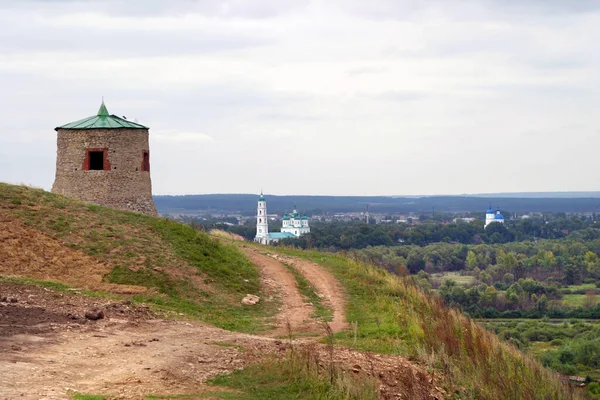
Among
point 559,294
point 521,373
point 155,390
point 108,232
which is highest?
point 108,232

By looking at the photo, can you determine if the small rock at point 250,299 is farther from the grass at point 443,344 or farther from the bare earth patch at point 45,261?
the bare earth patch at point 45,261

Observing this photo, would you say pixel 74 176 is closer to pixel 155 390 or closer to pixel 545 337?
pixel 155 390

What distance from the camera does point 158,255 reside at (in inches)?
716

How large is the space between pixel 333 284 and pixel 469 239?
4905 inches

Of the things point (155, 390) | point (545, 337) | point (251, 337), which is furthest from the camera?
point (545, 337)

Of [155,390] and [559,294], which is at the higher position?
[155,390]

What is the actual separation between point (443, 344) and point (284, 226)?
120430 mm

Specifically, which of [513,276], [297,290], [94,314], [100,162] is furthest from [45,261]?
[513,276]

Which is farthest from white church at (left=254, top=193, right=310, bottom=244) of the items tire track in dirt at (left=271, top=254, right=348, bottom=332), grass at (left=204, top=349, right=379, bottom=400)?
grass at (left=204, top=349, right=379, bottom=400)

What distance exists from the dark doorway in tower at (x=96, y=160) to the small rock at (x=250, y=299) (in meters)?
7.79

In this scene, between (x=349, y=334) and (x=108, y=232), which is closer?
(x=349, y=334)

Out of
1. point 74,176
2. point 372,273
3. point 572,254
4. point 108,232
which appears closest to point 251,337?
point 108,232

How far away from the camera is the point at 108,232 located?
742 inches

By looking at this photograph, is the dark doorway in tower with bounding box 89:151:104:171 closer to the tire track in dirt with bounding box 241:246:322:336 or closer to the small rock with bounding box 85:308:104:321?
the tire track in dirt with bounding box 241:246:322:336
